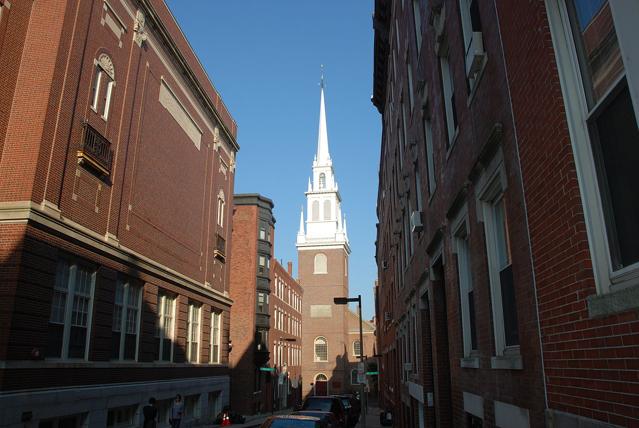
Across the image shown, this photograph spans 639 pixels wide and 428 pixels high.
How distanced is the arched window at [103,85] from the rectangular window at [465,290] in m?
14.0

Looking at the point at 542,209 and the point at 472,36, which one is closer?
the point at 542,209

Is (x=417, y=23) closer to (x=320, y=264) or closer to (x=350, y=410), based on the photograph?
(x=350, y=410)

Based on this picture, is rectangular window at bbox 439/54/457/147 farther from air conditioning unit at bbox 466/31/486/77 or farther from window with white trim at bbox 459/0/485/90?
air conditioning unit at bbox 466/31/486/77

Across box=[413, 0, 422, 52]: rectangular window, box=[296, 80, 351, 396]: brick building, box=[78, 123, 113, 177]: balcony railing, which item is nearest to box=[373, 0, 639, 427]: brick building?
box=[413, 0, 422, 52]: rectangular window

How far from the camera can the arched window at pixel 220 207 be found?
3253cm

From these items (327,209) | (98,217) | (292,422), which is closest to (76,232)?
(98,217)

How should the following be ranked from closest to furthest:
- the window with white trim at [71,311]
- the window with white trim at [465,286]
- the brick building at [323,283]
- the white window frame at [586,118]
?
the white window frame at [586,118]
the window with white trim at [465,286]
the window with white trim at [71,311]
the brick building at [323,283]

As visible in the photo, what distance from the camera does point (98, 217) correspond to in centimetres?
1764

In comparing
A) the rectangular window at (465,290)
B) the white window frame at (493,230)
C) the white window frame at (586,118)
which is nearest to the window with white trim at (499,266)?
the white window frame at (493,230)

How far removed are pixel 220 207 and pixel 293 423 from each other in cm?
2408

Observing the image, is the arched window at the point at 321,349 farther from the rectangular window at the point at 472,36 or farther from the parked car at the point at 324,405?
the rectangular window at the point at 472,36

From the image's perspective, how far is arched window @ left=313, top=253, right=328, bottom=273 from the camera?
3167 inches

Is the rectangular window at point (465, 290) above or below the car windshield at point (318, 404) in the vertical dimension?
above

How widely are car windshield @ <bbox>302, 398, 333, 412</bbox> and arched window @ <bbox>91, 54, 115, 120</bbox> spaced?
13.0 metres
